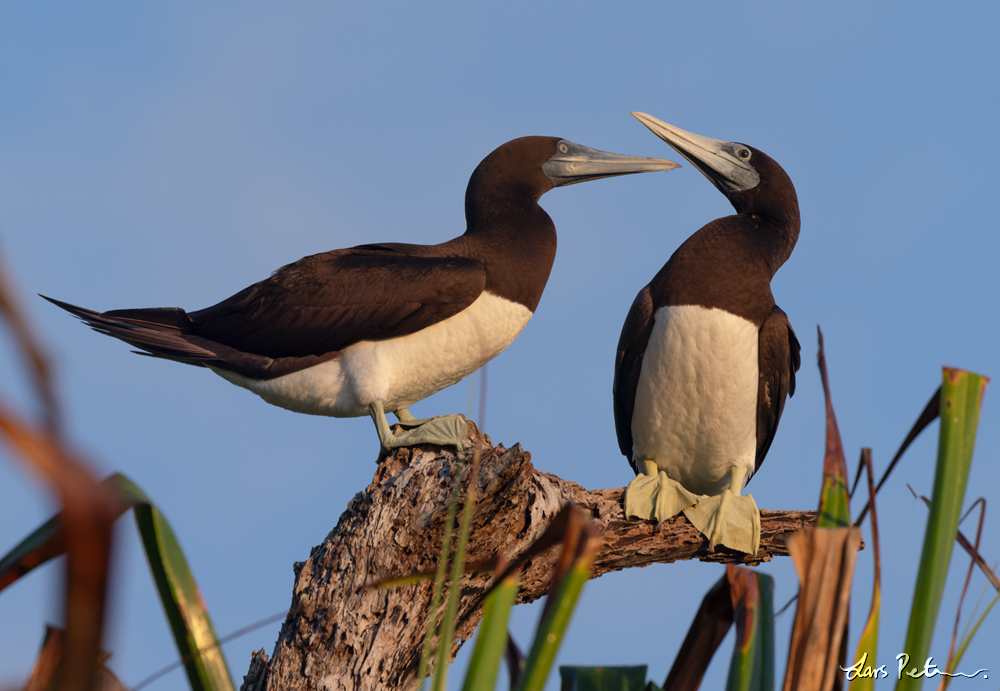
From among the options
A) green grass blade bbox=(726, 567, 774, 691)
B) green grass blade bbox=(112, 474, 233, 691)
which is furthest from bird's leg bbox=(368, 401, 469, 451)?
green grass blade bbox=(112, 474, 233, 691)

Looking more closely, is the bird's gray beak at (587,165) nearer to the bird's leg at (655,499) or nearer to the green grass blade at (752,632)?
the bird's leg at (655,499)

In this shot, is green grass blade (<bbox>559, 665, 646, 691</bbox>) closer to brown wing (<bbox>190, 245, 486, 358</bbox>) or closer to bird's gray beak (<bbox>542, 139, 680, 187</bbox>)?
brown wing (<bbox>190, 245, 486, 358</bbox>)

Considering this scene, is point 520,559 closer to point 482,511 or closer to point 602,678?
point 602,678

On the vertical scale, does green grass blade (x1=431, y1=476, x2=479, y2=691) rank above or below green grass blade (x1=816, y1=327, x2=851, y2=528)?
below

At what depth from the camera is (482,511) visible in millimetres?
3631

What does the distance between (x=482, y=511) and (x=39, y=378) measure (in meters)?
3.14

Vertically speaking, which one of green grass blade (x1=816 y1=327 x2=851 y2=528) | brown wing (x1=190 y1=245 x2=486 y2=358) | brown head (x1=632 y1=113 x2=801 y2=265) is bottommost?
green grass blade (x1=816 y1=327 x2=851 y2=528)

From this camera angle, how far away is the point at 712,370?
451 centimetres

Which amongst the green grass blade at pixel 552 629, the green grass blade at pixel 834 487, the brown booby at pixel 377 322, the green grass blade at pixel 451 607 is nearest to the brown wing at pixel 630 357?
the brown booby at pixel 377 322

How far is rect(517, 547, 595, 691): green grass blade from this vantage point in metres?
1.35

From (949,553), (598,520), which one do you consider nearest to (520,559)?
(949,553)

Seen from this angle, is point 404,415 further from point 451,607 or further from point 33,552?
point 33,552

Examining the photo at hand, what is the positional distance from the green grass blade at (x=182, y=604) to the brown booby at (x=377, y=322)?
2.36m

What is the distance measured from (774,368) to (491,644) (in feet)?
12.2
